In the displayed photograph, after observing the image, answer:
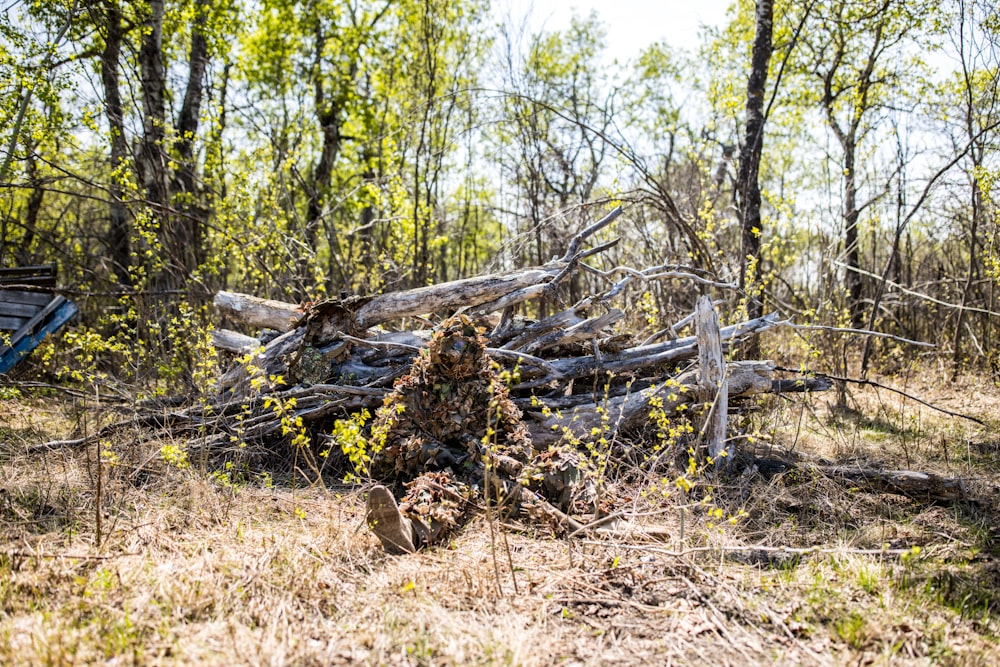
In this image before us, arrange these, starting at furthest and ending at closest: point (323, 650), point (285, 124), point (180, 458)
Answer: point (285, 124) → point (180, 458) → point (323, 650)

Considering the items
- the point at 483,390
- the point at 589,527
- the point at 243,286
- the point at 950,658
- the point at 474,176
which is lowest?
the point at 950,658

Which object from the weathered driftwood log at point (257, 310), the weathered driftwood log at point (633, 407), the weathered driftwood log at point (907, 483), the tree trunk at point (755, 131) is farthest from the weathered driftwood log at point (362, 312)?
the tree trunk at point (755, 131)

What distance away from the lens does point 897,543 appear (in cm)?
360

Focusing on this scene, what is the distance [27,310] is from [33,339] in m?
0.35

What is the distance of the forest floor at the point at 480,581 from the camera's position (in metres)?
2.55

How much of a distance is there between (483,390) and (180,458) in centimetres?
192

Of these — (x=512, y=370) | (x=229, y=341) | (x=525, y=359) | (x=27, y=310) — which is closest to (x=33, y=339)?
(x=27, y=310)

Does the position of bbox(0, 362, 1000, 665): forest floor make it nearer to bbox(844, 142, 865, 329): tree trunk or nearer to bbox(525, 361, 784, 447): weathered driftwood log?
bbox(525, 361, 784, 447): weathered driftwood log

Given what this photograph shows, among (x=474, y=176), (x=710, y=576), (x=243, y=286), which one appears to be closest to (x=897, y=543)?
(x=710, y=576)

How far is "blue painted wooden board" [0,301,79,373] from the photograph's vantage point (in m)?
6.35

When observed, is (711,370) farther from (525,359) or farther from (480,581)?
(480,581)

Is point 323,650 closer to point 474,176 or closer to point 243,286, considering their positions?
point 243,286

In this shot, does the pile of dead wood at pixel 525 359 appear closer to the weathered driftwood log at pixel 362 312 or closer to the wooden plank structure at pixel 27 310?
the weathered driftwood log at pixel 362 312

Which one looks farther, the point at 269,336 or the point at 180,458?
the point at 269,336
